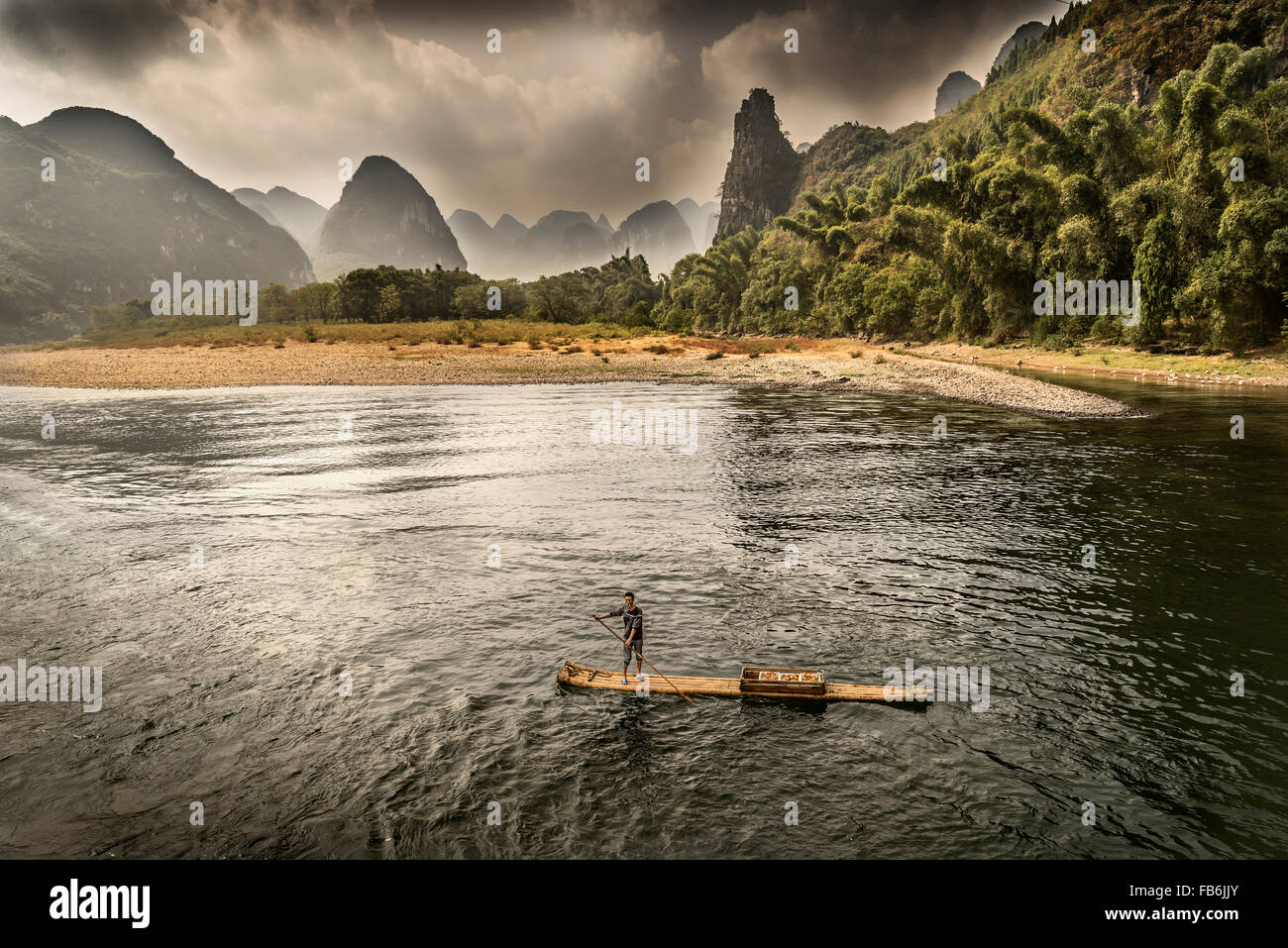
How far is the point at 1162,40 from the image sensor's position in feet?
348

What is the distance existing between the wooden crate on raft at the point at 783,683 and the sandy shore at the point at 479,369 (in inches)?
2008

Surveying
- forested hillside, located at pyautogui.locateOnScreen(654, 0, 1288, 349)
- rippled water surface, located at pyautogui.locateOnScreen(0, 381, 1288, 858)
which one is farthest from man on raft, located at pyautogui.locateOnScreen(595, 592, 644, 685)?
forested hillside, located at pyautogui.locateOnScreen(654, 0, 1288, 349)

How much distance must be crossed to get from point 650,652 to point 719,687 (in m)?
2.46

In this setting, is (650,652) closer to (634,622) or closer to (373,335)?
(634,622)

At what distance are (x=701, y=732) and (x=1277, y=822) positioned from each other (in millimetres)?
8401

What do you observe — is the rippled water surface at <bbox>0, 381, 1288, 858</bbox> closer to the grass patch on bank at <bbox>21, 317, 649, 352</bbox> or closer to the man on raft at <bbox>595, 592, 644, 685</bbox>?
the man on raft at <bbox>595, 592, 644, 685</bbox>

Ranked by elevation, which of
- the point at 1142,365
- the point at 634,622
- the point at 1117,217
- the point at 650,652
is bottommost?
the point at 650,652

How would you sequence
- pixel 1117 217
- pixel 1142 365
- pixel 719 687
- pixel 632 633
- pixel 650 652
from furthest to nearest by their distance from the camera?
pixel 1142 365
pixel 1117 217
pixel 650 652
pixel 632 633
pixel 719 687

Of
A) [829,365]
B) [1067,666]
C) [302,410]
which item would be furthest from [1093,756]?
[829,365]

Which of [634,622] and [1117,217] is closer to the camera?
[634,622]

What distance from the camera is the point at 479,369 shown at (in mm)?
80875

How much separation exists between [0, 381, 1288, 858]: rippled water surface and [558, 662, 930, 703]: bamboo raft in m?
0.29

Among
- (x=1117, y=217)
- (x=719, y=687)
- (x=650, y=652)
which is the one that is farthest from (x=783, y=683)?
(x=1117, y=217)
